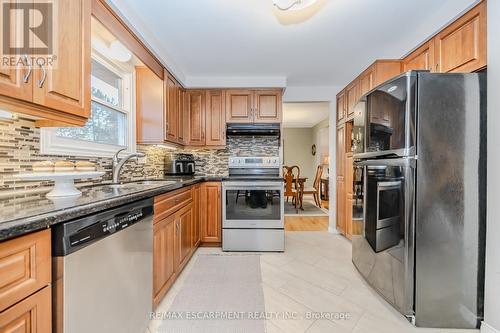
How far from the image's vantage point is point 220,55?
2633 mm

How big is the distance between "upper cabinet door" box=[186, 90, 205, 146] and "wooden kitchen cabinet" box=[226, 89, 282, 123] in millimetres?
383

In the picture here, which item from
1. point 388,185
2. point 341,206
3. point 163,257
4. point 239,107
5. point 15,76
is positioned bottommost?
point 163,257

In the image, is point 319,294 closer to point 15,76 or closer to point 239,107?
point 15,76

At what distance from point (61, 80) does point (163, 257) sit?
4.31 feet

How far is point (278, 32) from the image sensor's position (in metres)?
2.16

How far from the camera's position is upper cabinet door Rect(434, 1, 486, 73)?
4.91 ft

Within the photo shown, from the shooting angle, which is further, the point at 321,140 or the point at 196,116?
the point at 321,140

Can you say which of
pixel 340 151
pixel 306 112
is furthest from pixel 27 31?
pixel 306 112

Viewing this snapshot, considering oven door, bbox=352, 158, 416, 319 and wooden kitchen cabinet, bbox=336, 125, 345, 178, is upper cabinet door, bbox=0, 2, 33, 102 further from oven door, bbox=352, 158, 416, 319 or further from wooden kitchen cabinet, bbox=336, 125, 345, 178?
wooden kitchen cabinet, bbox=336, 125, 345, 178

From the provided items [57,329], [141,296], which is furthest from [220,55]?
[57,329]

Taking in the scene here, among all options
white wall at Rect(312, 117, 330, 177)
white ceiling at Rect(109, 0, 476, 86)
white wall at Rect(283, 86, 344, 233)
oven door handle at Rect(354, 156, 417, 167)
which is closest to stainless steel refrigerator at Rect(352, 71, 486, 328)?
oven door handle at Rect(354, 156, 417, 167)

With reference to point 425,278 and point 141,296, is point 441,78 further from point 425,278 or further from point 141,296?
point 141,296

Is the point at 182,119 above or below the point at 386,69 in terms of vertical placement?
below

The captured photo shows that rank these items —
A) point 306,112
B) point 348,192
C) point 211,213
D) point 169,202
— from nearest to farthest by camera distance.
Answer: point 169,202, point 211,213, point 348,192, point 306,112
